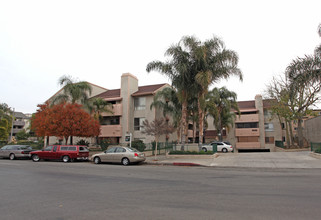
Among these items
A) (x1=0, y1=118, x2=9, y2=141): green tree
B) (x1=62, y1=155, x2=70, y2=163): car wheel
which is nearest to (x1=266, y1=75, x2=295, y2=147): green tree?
(x1=62, y1=155, x2=70, y2=163): car wheel

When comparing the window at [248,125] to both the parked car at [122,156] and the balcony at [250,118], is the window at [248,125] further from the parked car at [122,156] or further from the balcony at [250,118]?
the parked car at [122,156]

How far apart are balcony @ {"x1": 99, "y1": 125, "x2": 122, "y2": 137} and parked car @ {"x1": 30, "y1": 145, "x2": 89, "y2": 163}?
1190 cm

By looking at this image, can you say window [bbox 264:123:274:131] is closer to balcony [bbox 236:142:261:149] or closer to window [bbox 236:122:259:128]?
window [bbox 236:122:259:128]

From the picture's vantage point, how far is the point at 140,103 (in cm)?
3303

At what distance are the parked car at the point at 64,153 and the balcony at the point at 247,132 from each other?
32156 mm

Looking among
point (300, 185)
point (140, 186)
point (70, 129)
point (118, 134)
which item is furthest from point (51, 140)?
point (300, 185)

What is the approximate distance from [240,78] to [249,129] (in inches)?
979

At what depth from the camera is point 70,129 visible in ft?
78.4

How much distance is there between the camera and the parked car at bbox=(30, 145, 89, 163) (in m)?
19.7

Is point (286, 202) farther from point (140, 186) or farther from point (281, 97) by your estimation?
point (281, 97)

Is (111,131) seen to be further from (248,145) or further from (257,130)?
(257,130)

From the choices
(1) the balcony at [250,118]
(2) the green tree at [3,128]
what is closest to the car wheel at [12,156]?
(2) the green tree at [3,128]

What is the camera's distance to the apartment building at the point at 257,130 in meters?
43.1

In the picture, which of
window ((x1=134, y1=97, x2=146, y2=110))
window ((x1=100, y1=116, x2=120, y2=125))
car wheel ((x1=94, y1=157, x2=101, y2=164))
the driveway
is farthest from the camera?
window ((x1=100, y1=116, x2=120, y2=125))
